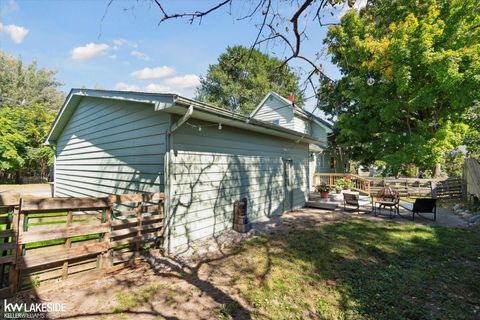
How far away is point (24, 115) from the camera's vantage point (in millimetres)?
22297

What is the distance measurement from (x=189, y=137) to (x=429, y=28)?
1271 cm

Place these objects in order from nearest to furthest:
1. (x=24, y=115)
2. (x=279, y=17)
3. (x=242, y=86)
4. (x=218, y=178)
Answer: (x=279, y=17)
(x=218, y=178)
(x=24, y=115)
(x=242, y=86)

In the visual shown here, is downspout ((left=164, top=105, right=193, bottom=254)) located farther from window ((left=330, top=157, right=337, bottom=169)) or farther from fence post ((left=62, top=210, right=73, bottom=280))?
window ((left=330, top=157, right=337, bottom=169))

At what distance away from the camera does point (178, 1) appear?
279 cm

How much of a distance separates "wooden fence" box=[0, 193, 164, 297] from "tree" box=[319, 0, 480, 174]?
9047mm

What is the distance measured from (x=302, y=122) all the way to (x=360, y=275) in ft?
48.1

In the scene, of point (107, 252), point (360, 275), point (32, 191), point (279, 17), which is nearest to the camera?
point (279, 17)

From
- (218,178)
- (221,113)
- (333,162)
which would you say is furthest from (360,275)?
(333,162)

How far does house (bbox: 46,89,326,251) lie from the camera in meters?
5.02

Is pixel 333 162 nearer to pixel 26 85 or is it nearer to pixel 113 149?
pixel 113 149

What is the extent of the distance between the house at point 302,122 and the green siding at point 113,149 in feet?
35.6

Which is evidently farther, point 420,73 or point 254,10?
point 420,73

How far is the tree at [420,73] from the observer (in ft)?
34.6

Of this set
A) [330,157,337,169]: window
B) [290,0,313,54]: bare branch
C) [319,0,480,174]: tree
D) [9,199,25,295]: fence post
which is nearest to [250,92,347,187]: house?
[330,157,337,169]: window
